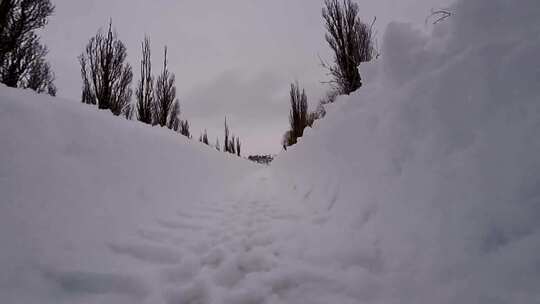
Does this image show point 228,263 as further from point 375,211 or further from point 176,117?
point 176,117

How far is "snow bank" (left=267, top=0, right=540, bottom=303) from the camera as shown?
780 millimetres

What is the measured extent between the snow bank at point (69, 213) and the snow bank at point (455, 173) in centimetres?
103

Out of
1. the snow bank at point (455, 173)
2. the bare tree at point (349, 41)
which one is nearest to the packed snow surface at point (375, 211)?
the snow bank at point (455, 173)

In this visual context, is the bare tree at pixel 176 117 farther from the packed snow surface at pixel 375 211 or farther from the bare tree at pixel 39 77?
the packed snow surface at pixel 375 211

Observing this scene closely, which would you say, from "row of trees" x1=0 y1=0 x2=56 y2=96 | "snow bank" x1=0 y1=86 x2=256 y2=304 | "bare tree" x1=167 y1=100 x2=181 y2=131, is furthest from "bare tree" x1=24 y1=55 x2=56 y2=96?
"snow bank" x1=0 y1=86 x2=256 y2=304

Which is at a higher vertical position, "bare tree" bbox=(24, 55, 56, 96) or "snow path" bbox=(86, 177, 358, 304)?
"bare tree" bbox=(24, 55, 56, 96)

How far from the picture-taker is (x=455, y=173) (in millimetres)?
1000

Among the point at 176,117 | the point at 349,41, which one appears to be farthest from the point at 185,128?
the point at 349,41

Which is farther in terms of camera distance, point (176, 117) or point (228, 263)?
point (176, 117)

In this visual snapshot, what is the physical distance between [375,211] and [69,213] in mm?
1830

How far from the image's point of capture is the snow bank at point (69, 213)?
1.06 metres

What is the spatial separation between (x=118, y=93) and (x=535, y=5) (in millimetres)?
Answer: 8210

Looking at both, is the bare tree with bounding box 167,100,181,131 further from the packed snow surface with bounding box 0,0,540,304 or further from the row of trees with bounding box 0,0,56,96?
the packed snow surface with bounding box 0,0,540,304

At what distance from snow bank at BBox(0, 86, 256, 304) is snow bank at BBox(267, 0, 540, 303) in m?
1.03
